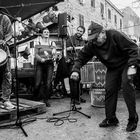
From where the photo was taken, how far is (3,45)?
395 cm

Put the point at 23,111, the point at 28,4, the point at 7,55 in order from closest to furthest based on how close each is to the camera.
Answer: the point at 7,55 → the point at 23,111 → the point at 28,4

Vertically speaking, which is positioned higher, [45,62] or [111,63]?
[45,62]

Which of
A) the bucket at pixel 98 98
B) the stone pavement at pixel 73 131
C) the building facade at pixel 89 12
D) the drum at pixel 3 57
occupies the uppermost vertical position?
the building facade at pixel 89 12

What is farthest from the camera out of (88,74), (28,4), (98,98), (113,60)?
(28,4)

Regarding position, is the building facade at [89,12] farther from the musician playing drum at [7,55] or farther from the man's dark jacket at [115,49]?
Answer: the man's dark jacket at [115,49]

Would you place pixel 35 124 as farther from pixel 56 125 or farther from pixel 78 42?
pixel 78 42

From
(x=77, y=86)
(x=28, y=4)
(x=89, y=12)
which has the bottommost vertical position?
(x=77, y=86)

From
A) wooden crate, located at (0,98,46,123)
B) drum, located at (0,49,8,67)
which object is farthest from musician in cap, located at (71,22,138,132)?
wooden crate, located at (0,98,46,123)

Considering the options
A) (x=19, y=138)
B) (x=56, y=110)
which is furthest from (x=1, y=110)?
(x=56, y=110)

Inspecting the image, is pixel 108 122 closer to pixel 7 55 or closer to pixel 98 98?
pixel 98 98

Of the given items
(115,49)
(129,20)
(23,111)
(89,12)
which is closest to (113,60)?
(115,49)

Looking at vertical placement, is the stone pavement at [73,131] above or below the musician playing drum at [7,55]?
below

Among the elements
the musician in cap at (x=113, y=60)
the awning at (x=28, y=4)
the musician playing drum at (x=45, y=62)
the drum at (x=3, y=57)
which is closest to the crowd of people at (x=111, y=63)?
the musician in cap at (x=113, y=60)

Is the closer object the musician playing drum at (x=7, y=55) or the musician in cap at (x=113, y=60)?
the musician in cap at (x=113, y=60)
